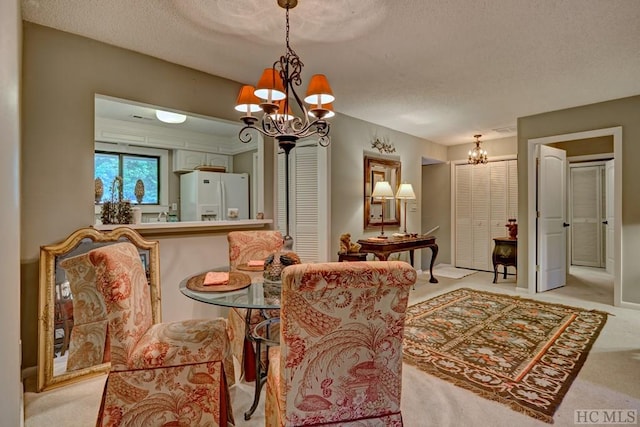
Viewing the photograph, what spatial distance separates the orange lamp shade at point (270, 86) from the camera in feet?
6.03

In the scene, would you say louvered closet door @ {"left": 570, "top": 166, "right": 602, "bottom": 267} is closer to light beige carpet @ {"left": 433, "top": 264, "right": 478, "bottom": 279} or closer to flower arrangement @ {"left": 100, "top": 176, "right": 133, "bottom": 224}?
light beige carpet @ {"left": 433, "top": 264, "right": 478, "bottom": 279}

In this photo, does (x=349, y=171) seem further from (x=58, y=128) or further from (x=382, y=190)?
(x=58, y=128)

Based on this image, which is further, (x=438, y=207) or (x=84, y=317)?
(x=438, y=207)

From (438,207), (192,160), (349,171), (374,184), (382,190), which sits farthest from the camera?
(438,207)

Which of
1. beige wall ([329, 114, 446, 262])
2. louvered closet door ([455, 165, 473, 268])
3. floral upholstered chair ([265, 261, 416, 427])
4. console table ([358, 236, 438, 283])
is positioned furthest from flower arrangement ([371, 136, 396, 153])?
floral upholstered chair ([265, 261, 416, 427])

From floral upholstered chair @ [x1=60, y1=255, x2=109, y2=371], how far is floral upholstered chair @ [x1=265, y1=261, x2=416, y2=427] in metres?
1.75

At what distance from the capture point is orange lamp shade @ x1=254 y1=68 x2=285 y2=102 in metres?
1.84

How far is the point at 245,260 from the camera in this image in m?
2.53

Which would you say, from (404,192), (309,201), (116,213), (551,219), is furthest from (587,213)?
(116,213)

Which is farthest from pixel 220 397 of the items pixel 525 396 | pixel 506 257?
pixel 506 257

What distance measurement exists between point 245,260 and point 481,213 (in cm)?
499

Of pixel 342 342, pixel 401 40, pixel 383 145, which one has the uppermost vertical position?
pixel 401 40

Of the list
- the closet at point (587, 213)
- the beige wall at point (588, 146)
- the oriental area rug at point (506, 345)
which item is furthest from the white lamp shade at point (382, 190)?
the closet at point (587, 213)

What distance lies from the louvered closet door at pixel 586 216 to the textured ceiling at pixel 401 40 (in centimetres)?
329
